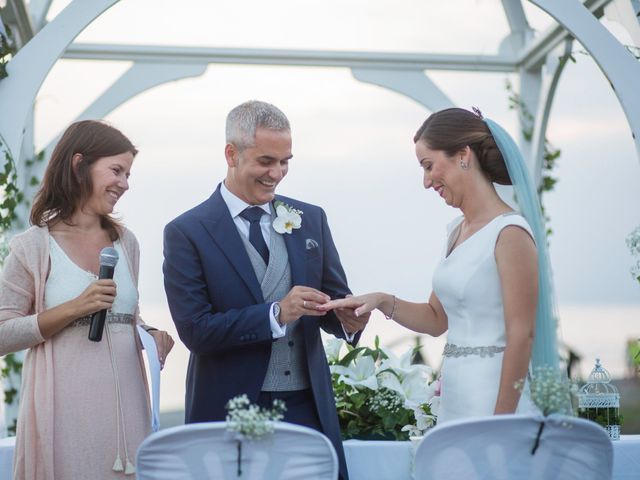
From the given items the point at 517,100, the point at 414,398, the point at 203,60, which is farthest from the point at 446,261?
Result: the point at 517,100

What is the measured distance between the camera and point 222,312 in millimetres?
2936

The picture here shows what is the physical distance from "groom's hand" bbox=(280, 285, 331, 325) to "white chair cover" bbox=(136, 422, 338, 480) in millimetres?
608

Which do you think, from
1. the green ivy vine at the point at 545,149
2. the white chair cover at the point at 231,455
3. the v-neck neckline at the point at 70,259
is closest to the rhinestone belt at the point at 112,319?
the v-neck neckline at the point at 70,259

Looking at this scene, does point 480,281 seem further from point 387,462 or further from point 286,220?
point 387,462

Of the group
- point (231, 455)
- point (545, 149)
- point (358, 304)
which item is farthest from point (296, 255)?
point (545, 149)

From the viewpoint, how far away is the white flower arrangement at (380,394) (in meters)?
3.80

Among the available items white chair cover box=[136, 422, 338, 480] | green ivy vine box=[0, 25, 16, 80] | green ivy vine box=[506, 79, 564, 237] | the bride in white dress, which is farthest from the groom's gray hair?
green ivy vine box=[506, 79, 564, 237]

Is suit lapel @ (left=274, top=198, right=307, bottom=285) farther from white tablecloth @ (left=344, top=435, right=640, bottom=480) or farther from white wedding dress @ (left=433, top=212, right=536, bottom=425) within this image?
white tablecloth @ (left=344, top=435, right=640, bottom=480)

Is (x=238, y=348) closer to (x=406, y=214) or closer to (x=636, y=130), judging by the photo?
(x=636, y=130)

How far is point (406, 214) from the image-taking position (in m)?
9.05

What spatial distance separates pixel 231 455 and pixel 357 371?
1.83 m

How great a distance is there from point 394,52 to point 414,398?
375 centimetres

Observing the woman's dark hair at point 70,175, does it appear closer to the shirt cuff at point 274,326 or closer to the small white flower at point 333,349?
the shirt cuff at point 274,326

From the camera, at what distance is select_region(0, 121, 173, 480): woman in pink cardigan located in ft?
9.34
